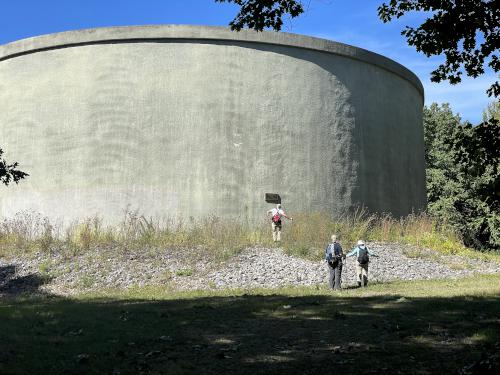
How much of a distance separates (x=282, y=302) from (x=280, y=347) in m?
3.11

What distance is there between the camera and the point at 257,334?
726cm

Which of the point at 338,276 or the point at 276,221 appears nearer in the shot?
the point at 338,276

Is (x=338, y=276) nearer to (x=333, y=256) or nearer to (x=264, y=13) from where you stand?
(x=333, y=256)

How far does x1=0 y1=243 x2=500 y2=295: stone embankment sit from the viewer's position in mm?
13102

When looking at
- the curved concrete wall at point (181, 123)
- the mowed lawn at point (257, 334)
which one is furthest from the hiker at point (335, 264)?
the curved concrete wall at point (181, 123)

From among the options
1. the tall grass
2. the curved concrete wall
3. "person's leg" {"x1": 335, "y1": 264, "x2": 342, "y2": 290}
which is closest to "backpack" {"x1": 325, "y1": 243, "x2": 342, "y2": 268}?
"person's leg" {"x1": 335, "y1": 264, "x2": 342, "y2": 290}

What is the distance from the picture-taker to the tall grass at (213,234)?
15.3 metres

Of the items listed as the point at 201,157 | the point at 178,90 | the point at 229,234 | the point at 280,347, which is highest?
the point at 178,90

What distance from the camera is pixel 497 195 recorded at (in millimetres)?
5953

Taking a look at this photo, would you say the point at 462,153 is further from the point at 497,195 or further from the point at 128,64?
the point at 128,64

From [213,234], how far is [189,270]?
2.23 meters

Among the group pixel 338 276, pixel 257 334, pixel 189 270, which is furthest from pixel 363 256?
pixel 257 334

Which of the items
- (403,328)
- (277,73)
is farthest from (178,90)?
(403,328)

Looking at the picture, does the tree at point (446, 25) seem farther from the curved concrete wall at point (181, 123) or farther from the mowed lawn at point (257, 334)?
the curved concrete wall at point (181, 123)
